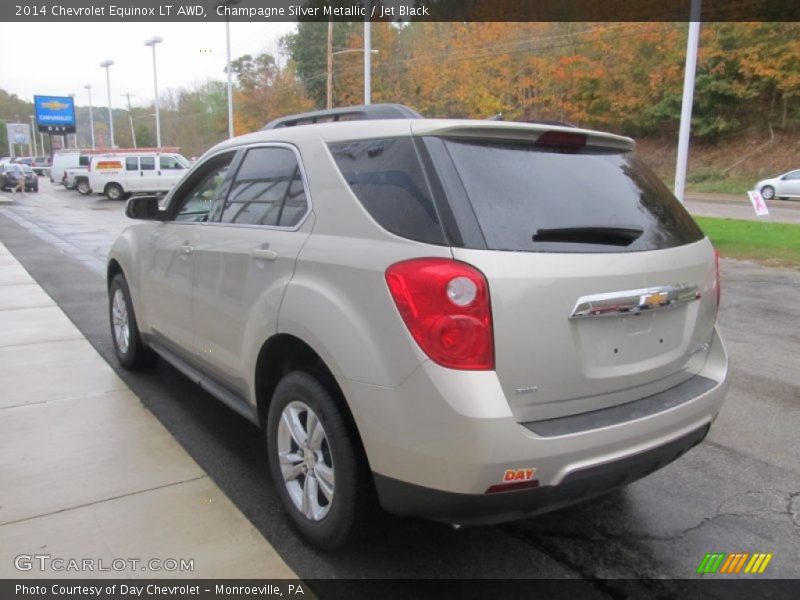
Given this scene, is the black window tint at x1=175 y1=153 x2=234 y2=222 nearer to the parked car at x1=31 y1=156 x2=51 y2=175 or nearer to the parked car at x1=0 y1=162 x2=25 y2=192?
the parked car at x1=0 y1=162 x2=25 y2=192

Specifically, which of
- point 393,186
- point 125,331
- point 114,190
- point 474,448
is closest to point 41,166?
point 114,190

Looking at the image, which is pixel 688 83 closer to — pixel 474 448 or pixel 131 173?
pixel 474 448

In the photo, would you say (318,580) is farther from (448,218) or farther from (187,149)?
(187,149)

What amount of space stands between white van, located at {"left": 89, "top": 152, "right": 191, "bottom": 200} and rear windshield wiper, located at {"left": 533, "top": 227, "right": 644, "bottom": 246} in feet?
98.7

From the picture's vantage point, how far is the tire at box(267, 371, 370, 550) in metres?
2.55

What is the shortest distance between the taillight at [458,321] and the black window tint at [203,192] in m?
2.08

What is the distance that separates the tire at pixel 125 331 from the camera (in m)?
4.91

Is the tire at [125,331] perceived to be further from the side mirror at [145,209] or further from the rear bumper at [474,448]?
the rear bumper at [474,448]

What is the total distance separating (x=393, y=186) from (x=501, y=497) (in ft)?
4.02

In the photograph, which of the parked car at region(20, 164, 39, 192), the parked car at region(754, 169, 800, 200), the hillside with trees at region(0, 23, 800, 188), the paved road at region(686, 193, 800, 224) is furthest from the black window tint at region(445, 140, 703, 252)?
the parked car at region(20, 164, 39, 192)

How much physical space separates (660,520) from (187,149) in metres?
83.4

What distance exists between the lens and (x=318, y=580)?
2660mm

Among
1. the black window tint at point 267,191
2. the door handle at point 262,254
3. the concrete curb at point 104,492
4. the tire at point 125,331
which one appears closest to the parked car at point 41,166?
the tire at point 125,331

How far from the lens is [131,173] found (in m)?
30.3
